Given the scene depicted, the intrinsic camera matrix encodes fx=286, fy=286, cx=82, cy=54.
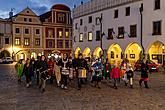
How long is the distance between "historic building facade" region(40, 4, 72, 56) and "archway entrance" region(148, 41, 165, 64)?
28.3 metres

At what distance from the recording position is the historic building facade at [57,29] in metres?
59.4

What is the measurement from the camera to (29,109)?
364 inches

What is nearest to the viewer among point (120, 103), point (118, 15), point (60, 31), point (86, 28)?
point (120, 103)

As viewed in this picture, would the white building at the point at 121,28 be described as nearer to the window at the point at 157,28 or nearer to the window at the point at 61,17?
the window at the point at 157,28

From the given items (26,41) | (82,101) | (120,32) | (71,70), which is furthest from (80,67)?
(26,41)

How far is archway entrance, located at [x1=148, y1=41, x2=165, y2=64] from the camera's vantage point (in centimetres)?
3419

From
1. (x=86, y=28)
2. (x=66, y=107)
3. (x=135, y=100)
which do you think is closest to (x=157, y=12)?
(x=86, y=28)

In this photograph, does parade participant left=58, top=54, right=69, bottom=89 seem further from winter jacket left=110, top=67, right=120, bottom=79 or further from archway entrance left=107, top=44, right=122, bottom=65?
archway entrance left=107, top=44, right=122, bottom=65

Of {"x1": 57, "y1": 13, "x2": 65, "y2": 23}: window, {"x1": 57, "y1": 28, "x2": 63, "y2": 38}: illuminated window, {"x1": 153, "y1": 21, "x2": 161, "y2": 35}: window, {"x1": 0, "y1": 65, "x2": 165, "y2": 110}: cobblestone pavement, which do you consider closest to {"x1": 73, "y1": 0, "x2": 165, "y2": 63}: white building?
{"x1": 153, "y1": 21, "x2": 161, "y2": 35}: window

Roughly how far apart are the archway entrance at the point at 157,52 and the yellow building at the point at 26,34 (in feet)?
96.0

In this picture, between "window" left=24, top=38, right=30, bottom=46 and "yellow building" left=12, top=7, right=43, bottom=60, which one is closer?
"yellow building" left=12, top=7, right=43, bottom=60

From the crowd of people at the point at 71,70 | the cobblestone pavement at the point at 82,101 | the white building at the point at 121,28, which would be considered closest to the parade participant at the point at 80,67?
the crowd of people at the point at 71,70

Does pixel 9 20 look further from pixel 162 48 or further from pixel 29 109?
pixel 29 109

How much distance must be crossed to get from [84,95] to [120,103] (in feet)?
7.58
